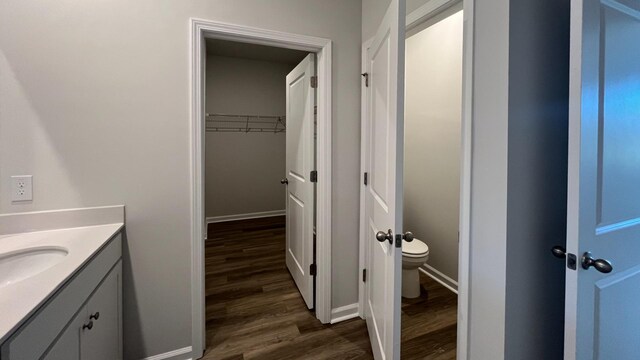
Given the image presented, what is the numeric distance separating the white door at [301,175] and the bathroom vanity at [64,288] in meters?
1.21

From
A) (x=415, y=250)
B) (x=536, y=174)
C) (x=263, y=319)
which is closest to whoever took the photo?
(x=536, y=174)

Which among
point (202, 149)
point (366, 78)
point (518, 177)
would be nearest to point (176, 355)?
point (202, 149)

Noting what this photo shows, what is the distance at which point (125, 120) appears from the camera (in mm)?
1456

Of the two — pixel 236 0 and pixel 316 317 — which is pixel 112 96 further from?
pixel 316 317

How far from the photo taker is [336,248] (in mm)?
2021

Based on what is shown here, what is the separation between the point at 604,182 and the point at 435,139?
1663 millimetres

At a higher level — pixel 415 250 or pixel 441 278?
pixel 415 250

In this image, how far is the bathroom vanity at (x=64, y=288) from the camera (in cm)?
71

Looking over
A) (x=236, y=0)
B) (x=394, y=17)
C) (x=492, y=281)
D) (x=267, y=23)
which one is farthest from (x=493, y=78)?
(x=236, y=0)

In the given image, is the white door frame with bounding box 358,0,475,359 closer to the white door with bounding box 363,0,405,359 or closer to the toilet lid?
the white door with bounding box 363,0,405,359

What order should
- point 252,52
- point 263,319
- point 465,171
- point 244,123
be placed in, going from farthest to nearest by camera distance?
point 244,123, point 252,52, point 263,319, point 465,171

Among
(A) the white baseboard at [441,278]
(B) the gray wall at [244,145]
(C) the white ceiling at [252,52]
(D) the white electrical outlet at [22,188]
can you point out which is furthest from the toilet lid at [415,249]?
(B) the gray wall at [244,145]

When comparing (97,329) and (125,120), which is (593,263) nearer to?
(97,329)

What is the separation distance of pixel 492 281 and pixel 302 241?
4.89 feet
